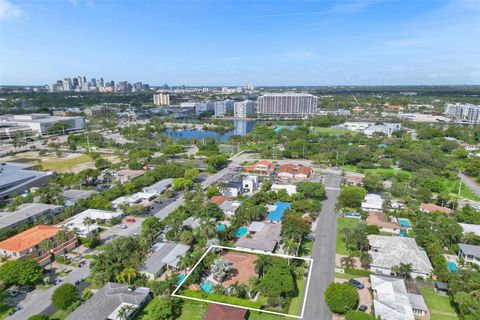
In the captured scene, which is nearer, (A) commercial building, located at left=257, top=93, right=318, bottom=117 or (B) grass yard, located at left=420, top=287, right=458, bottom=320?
(B) grass yard, located at left=420, top=287, right=458, bottom=320

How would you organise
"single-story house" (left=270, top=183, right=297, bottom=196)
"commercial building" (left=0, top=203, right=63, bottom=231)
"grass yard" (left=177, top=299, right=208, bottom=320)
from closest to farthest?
"grass yard" (left=177, top=299, right=208, bottom=320) → "commercial building" (left=0, top=203, right=63, bottom=231) → "single-story house" (left=270, top=183, right=297, bottom=196)

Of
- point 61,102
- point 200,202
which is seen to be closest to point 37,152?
point 200,202

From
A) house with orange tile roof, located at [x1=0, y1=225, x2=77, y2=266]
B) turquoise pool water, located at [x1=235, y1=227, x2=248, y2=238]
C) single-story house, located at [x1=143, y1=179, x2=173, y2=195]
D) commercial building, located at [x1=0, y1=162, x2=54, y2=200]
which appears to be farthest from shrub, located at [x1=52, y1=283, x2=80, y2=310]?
commercial building, located at [x1=0, y1=162, x2=54, y2=200]

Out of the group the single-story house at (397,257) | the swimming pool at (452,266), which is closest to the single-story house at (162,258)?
the single-story house at (397,257)

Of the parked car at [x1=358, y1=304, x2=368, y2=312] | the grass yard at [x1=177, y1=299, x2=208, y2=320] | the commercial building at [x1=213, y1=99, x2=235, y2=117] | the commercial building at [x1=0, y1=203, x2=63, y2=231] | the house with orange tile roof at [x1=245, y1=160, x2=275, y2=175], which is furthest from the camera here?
the commercial building at [x1=213, y1=99, x2=235, y2=117]

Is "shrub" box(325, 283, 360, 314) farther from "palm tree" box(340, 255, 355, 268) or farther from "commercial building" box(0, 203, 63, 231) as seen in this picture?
"commercial building" box(0, 203, 63, 231)

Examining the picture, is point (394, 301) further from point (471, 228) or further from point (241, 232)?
point (471, 228)
